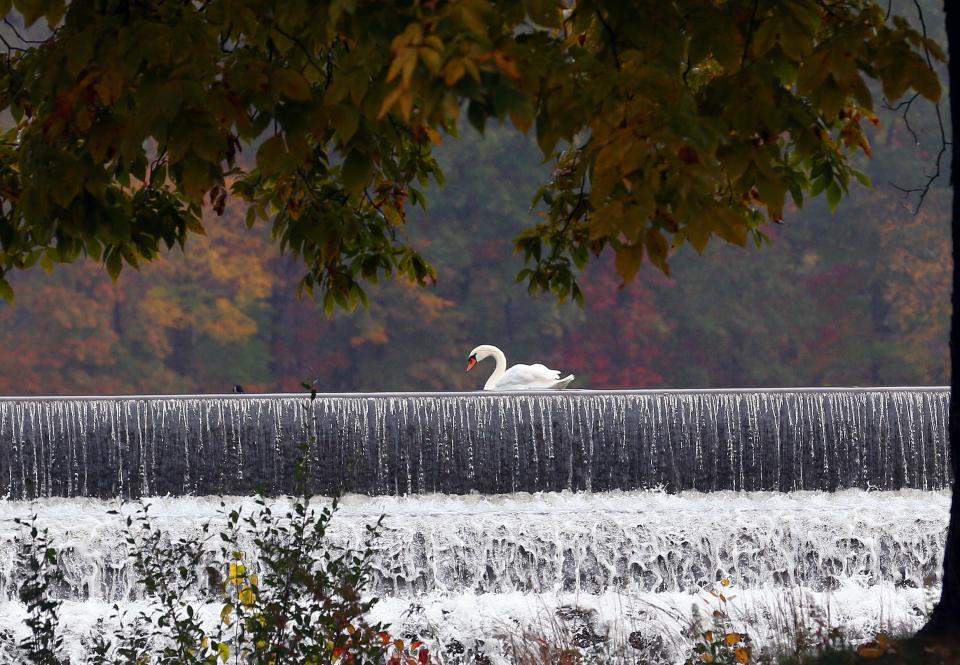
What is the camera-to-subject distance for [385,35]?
2820 millimetres

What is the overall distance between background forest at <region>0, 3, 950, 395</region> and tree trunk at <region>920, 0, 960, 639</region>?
25.1 metres

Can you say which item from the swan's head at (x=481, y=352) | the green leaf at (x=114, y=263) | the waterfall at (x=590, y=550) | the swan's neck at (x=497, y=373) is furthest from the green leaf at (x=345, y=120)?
the swan's head at (x=481, y=352)

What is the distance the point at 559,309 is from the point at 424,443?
18017 millimetres


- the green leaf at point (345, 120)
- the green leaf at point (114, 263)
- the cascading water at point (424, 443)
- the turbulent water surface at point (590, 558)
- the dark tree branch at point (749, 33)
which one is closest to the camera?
the green leaf at point (345, 120)

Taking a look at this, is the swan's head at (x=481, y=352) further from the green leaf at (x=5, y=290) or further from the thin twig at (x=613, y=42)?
the thin twig at (x=613, y=42)

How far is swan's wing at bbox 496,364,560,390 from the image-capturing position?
13.4m

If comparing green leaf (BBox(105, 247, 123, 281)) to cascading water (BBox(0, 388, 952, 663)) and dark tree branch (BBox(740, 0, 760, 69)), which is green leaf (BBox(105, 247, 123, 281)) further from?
cascading water (BBox(0, 388, 952, 663))

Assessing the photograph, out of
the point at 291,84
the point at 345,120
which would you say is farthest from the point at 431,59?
the point at 291,84

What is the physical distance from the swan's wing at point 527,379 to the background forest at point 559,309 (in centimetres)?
1613

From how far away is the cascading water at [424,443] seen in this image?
40.4 ft

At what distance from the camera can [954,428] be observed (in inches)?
175

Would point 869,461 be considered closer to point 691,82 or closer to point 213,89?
point 691,82

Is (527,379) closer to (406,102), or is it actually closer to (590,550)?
(590,550)

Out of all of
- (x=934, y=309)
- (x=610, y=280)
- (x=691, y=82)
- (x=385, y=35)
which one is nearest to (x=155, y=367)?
(x=610, y=280)
